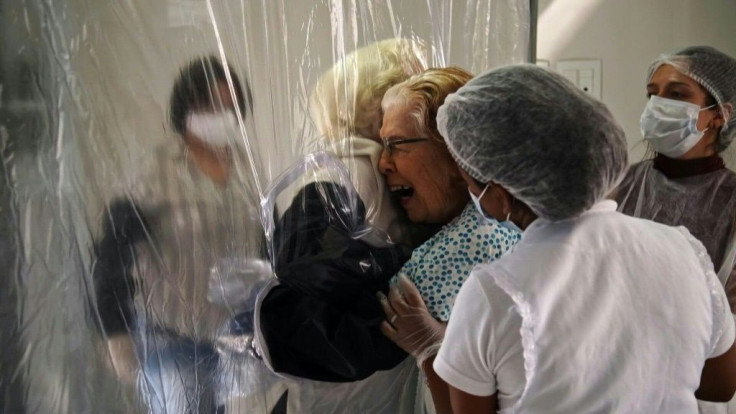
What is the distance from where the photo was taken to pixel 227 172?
2.79 ft

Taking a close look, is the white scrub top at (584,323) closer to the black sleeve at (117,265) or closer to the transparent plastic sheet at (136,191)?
the transparent plastic sheet at (136,191)

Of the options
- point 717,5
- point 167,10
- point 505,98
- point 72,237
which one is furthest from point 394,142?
point 717,5

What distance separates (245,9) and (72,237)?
1.34 ft

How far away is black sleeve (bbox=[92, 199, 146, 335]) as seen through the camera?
2.58 ft

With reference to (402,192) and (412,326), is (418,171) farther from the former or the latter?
(412,326)

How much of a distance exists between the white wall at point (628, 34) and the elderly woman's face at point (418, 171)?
4.76 ft

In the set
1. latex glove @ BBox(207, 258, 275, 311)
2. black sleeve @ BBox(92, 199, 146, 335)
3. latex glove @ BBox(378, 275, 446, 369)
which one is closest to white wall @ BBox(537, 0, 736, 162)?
latex glove @ BBox(378, 275, 446, 369)

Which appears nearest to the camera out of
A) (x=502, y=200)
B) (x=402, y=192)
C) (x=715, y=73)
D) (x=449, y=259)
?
(x=502, y=200)

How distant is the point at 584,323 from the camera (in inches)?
26.0

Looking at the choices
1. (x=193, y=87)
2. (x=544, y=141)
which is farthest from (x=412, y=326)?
(x=193, y=87)

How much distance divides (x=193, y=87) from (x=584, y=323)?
0.61 m

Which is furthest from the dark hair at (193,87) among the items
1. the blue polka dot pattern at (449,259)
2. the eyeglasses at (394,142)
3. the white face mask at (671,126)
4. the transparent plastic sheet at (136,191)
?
the white face mask at (671,126)

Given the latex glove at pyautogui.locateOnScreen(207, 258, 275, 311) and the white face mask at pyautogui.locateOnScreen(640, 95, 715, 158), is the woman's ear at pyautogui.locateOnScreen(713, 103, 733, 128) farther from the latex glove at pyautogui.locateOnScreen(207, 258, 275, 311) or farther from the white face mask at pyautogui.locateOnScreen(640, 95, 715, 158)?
the latex glove at pyautogui.locateOnScreen(207, 258, 275, 311)

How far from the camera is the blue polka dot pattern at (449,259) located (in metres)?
0.88
